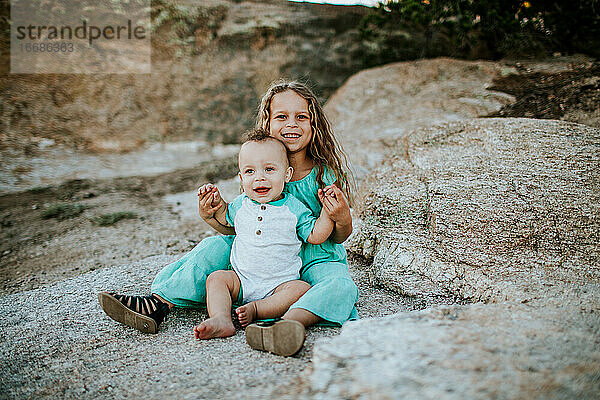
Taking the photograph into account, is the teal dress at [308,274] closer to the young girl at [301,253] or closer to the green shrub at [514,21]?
the young girl at [301,253]

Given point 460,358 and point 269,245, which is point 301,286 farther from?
point 460,358

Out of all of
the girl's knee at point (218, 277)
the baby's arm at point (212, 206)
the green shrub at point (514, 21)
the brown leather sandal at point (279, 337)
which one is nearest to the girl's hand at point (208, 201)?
the baby's arm at point (212, 206)

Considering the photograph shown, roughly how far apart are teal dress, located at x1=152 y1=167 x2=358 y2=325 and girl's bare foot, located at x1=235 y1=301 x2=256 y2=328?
165 mm

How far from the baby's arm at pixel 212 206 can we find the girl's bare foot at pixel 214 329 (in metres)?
0.50

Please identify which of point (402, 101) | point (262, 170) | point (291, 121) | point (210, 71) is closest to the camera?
point (262, 170)

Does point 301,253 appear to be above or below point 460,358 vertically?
above

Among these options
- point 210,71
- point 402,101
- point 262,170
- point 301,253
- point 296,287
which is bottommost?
point 296,287

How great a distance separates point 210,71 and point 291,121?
11.1ft

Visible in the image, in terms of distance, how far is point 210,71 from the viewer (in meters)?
5.37

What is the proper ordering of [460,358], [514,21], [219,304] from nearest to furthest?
[460,358] → [219,304] → [514,21]

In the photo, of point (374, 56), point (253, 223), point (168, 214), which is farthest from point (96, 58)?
point (253, 223)

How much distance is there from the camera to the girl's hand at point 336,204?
1.96 metres

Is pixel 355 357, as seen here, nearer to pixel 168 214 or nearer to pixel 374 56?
pixel 168 214

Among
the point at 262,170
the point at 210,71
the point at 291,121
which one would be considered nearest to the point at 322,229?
the point at 262,170
